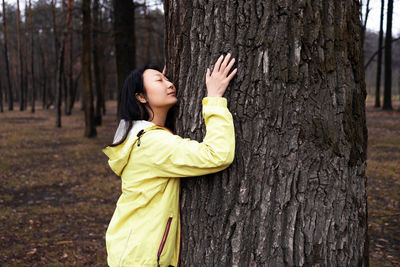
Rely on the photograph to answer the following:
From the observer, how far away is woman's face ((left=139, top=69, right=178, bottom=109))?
2.13 meters

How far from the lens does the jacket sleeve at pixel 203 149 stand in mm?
1792

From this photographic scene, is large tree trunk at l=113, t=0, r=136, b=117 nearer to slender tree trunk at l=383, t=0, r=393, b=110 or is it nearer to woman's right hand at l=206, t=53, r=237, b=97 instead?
woman's right hand at l=206, t=53, r=237, b=97

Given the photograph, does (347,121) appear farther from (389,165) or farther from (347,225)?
(389,165)

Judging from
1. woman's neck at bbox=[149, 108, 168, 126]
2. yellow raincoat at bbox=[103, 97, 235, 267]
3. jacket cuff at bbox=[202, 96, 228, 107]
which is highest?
jacket cuff at bbox=[202, 96, 228, 107]

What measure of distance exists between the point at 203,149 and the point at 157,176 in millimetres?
350

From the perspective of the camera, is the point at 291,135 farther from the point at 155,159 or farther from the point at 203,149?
the point at 155,159

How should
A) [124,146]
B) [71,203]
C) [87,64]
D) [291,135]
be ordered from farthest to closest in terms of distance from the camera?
[87,64] → [71,203] → [124,146] → [291,135]

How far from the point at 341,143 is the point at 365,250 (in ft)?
2.24

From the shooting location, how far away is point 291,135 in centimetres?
179

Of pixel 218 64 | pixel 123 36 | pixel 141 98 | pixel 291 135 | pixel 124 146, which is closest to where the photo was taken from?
pixel 291 135

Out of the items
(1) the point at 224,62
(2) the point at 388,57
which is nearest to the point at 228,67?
(1) the point at 224,62

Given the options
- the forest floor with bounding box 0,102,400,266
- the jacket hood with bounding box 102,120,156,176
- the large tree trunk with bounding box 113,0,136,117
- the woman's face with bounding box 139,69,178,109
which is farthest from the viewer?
the large tree trunk with bounding box 113,0,136,117

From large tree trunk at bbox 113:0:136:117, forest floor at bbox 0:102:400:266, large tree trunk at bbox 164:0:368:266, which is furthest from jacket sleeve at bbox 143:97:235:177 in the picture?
large tree trunk at bbox 113:0:136:117

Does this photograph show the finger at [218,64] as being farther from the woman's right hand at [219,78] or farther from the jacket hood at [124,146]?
the jacket hood at [124,146]
